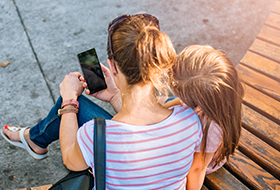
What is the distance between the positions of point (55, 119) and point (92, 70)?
0.43 metres

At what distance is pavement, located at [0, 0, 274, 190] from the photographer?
213cm

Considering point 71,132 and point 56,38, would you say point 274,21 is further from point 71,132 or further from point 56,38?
point 56,38

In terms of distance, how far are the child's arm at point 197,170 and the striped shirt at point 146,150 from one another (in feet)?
0.46

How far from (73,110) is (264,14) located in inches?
129

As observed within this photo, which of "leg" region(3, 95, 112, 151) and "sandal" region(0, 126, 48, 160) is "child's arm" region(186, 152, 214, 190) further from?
"sandal" region(0, 126, 48, 160)

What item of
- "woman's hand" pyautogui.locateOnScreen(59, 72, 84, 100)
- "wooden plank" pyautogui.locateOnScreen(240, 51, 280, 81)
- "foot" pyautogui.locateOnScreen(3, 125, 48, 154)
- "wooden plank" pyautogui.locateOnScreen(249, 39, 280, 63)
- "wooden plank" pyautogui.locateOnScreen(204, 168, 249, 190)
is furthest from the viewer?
"wooden plank" pyautogui.locateOnScreen(249, 39, 280, 63)

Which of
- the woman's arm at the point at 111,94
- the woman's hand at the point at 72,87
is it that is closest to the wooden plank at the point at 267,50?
the woman's arm at the point at 111,94

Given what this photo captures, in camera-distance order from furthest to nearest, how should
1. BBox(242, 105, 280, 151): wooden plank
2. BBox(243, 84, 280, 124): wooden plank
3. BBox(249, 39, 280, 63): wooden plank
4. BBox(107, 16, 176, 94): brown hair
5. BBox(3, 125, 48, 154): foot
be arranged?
BBox(249, 39, 280, 63): wooden plank
BBox(3, 125, 48, 154): foot
BBox(243, 84, 280, 124): wooden plank
BBox(242, 105, 280, 151): wooden plank
BBox(107, 16, 176, 94): brown hair

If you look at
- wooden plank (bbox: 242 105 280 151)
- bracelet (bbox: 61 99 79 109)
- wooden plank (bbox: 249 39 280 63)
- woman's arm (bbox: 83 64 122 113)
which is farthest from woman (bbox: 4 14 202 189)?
wooden plank (bbox: 249 39 280 63)

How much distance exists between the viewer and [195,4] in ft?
12.0

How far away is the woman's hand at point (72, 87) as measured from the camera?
1.64 m

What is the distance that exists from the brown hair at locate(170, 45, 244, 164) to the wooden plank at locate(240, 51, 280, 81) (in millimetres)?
1022

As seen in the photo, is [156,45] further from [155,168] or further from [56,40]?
[56,40]

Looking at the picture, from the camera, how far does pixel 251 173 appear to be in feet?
5.20
